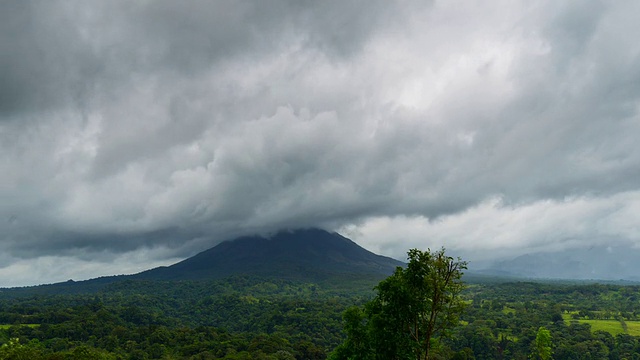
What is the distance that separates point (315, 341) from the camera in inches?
6093

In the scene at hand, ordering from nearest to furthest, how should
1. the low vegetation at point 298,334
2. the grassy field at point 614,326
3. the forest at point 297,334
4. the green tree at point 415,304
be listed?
1. the green tree at point 415,304
2. the low vegetation at point 298,334
3. the forest at point 297,334
4. the grassy field at point 614,326

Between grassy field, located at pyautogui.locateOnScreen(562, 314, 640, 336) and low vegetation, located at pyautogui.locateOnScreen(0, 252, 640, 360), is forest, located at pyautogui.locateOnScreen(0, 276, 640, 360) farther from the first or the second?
low vegetation, located at pyautogui.locateOnScreen(0, 252, 640, 360)

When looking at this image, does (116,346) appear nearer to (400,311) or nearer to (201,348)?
(201,348)

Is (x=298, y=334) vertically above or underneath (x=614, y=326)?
underneath

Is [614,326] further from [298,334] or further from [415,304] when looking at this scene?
[415,304]

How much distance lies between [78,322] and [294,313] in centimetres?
9208

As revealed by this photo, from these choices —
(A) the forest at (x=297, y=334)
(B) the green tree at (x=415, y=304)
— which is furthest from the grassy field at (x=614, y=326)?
(B) the green tree at (x=415, y=304)

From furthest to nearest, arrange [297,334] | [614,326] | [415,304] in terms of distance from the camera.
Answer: [297,334] → [614,326] → [415,304]

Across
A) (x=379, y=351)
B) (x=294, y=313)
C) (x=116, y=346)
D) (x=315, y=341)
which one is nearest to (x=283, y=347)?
(x=315, y=341)

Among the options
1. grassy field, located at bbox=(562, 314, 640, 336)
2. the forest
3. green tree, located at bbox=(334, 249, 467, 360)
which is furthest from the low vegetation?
green tree, located at bbox=(334, 249, 467, 360)

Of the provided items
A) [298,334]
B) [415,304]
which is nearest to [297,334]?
[298,334]

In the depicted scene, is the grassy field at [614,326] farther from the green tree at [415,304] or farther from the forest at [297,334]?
the green tree at [415,304]

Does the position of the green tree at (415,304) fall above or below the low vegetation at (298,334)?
above

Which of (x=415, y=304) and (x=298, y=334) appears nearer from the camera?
(x=415, y=304)
